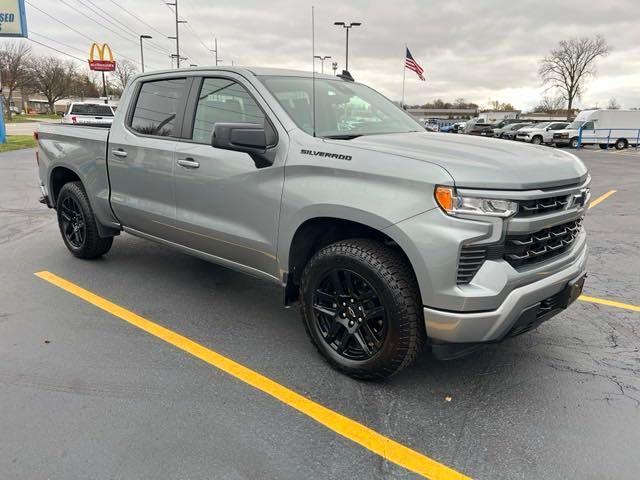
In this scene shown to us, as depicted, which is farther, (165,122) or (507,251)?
(165,122)

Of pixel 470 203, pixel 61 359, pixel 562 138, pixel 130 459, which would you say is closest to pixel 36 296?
pixel 61 359

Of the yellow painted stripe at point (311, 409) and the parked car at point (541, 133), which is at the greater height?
the parked car at point (541, 133)

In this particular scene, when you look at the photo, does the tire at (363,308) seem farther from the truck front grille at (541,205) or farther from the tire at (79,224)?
the tire at (79,224)

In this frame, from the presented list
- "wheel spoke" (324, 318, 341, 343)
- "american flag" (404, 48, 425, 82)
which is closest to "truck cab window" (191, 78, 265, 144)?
"wheel spoke" (324, 318, 341, 343)

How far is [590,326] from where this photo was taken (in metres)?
4.09

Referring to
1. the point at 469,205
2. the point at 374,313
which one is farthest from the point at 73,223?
the point at 469,205

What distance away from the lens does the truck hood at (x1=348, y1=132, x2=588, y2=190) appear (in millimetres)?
2629

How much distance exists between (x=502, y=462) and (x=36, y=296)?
13.1 ft

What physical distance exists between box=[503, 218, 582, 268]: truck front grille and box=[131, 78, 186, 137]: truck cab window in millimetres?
2819

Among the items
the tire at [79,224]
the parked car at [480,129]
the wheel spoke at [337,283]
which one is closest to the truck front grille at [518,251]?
the wheel spoke at [337,283]

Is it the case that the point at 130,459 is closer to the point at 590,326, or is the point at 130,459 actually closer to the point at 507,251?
the point at 507,251

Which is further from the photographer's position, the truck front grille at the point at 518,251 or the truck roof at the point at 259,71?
the truck roof at the point at 259,71

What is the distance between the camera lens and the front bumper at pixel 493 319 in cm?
265

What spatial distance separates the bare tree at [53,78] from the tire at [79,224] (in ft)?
261
